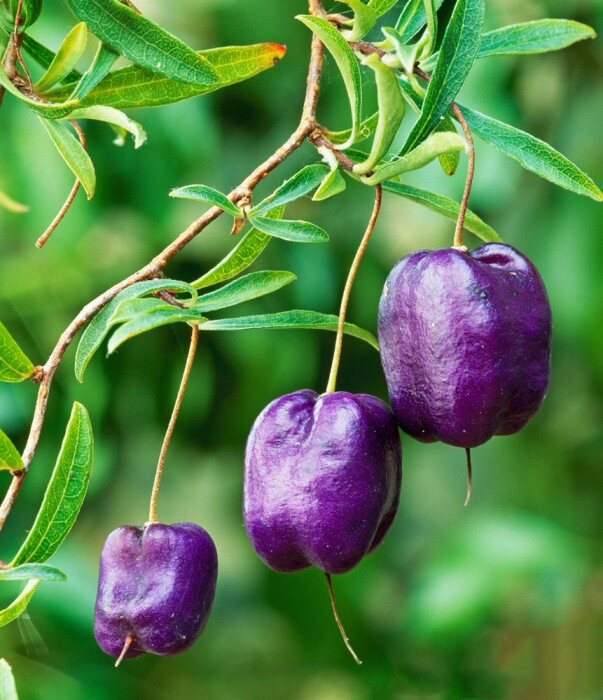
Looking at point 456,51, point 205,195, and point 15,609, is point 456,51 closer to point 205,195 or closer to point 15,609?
point 205,195

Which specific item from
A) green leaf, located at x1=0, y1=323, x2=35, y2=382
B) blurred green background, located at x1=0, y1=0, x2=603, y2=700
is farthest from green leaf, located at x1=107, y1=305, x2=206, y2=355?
blurred green background, located at x1=0, y1=0, x2=603, y2=700

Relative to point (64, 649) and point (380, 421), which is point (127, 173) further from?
point (380, 421)

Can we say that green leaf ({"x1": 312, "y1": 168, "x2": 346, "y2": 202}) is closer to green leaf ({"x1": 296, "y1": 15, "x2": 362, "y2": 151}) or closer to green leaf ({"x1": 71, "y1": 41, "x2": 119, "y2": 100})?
green leaf ({"x1": 296, "y1": 15, "x2": 362, "y2": 151})

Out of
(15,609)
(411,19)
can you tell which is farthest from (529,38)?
(15,609)

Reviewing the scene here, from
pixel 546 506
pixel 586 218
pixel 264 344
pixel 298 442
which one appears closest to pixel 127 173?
pixel 264 344

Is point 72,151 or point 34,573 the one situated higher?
point 72,151

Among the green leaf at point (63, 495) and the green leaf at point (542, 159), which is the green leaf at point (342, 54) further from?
the green leaf at point (63, 495)
